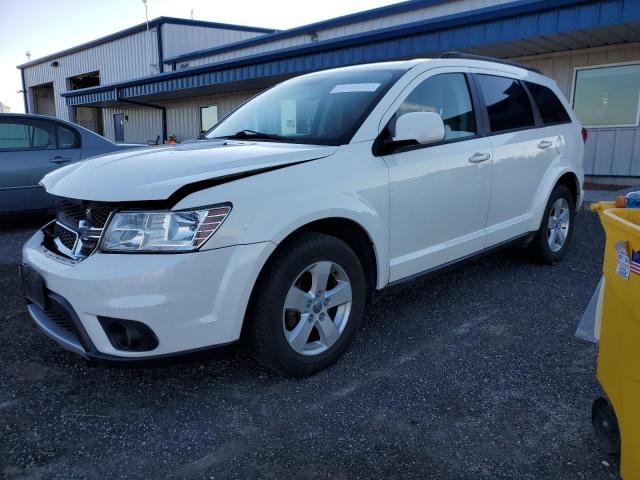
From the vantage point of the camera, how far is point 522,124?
4.15 meters

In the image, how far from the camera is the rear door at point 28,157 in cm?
594

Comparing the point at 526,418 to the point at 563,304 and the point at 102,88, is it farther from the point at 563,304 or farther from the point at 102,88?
the point at 102,88

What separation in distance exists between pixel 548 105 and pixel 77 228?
4.09 metres

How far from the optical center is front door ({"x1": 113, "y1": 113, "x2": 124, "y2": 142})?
22438mm

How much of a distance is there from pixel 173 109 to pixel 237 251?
59.8 feet

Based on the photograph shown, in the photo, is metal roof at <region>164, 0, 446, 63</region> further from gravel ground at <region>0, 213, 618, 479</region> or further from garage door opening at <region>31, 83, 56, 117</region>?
garage door opening at <region>31, 83, 56, 117</region>

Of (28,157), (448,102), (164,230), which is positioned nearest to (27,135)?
(28,157)

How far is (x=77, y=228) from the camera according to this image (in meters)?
2.45

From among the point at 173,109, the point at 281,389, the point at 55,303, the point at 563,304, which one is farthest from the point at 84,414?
the point at 173,109

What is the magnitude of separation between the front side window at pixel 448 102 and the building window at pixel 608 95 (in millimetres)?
6720

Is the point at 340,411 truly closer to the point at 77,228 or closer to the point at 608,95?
the point at 77,228

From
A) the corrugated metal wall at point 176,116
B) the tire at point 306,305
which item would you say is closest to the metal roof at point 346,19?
the corrugated metal wall at point 176,116

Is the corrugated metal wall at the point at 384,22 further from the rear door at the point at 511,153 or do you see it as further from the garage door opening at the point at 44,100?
the garage door opening at the point at 44,100

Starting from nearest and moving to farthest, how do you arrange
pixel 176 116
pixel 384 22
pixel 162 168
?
pixel 162 168 → pixel 384 22 → pixel 176 116
